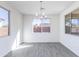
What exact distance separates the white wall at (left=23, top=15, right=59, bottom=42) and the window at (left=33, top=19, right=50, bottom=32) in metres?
0.34

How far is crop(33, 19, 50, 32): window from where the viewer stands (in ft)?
35.2

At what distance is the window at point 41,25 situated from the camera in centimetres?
1073

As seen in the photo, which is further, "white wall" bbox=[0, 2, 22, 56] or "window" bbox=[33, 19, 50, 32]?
"window" bbox=[33, 19, 50, 32]

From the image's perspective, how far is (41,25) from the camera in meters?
10.8

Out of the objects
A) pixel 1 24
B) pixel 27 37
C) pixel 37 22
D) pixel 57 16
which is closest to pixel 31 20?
pixel 37 22

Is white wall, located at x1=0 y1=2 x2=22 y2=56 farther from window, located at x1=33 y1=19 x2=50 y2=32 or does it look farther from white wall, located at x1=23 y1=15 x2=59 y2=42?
window, located at x1=33 y1=19 x2=50 y2=32

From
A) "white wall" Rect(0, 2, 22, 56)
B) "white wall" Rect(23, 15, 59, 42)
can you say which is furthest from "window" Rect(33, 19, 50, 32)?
"white wall" Rect(0, 2, 22, 56)

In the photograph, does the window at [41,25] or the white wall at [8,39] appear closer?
the white wall at [8,39]

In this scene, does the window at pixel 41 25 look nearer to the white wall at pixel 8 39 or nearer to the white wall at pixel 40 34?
the white wall at pixel 40 34

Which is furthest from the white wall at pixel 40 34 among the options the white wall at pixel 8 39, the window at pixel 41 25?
the white wall at pixel 8 39

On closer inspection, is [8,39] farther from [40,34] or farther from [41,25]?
[41,25]

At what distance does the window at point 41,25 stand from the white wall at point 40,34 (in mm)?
339

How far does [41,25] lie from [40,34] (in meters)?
0.77

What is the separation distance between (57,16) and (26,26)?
2752 mm
